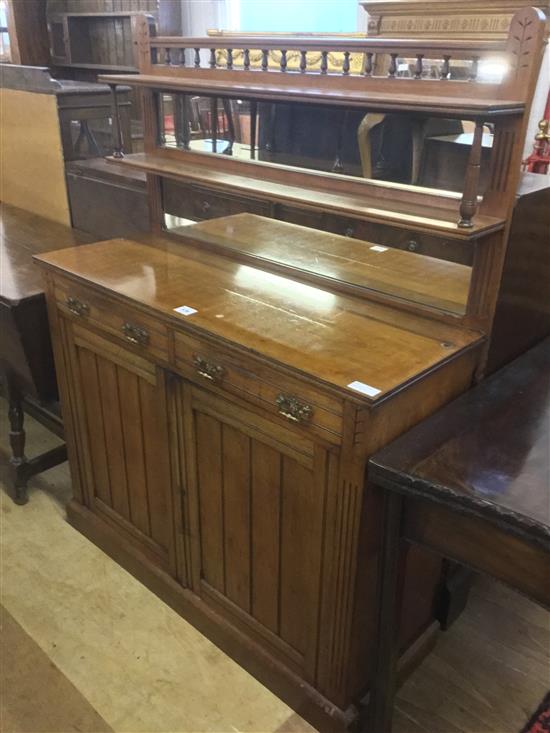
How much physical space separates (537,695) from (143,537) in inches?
45.7

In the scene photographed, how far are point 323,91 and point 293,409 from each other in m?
0.71

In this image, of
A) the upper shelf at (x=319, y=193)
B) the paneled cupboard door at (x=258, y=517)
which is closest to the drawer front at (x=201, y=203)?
the upper shelf at (x=319, y=193)

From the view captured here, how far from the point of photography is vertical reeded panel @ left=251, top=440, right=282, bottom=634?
143 cm

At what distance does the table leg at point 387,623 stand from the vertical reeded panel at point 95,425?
0.98 metres

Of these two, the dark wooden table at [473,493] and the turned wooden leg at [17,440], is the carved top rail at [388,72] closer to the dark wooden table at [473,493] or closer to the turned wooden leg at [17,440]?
the dark wooden table at [473,493]

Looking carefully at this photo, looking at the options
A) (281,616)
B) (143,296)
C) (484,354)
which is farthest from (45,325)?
(484,354)

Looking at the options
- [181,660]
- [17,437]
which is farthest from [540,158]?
[17,437]

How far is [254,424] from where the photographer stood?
4.63 ft

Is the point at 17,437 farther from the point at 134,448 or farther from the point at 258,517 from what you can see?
the point at 258,517

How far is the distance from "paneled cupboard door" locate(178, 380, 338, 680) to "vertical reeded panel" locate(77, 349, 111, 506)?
1.35ft

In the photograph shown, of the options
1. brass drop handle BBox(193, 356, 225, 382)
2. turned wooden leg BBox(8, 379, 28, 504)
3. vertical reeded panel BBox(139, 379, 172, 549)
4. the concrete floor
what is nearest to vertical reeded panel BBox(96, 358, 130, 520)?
vertical reeded panel BBox(139, 379, 172, 549)

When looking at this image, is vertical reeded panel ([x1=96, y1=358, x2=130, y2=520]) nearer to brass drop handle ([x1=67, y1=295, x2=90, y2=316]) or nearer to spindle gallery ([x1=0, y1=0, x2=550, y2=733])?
spindle gallery ([x1=0, y1=0, x2=550, y2=733])

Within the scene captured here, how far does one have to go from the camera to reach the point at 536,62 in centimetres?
118

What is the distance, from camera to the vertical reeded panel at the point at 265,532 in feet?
4.70
